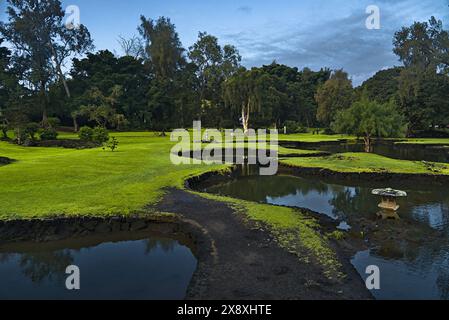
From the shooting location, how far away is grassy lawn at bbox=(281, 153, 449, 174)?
25.0 m

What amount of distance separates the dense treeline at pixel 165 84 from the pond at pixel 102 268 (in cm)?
4038

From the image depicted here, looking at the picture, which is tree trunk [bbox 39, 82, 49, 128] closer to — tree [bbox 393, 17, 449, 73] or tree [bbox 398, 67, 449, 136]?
tree [bbox 398, 67, 449, 136]

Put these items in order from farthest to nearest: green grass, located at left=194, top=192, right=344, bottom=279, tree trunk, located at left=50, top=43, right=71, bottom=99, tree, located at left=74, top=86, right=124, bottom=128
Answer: tree trunk, located at left=50, top=43, right=71, bottom=99, tree, located at left=74, top=86, right=124, bottom=128, green grass, located at left=194, top=192, right=344, bottom=279

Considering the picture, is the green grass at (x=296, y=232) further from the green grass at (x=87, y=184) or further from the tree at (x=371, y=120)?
the tree at (x=371, y=120)

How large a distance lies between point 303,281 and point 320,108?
240 feet

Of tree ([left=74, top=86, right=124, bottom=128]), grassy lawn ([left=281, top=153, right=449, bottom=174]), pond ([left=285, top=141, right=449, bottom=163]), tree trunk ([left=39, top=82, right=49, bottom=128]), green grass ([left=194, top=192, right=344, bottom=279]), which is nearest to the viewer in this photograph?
green grass ([left=194, top=192, right=344, bottom=279])

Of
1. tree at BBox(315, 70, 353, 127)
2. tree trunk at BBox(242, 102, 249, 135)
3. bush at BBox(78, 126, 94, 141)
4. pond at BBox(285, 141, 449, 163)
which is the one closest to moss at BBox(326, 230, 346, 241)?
pond at BBox(285, 141, 449, 163)

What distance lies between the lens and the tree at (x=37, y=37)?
2397 inches

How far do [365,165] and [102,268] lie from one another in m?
22.1

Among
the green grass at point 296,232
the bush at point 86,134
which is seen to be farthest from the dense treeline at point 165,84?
the green grass at point 296,232

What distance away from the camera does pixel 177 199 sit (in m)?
16.2

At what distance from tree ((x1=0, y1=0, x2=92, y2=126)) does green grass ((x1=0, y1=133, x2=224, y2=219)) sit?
39832mm

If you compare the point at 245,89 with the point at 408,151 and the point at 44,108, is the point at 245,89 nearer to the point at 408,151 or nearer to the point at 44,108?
the point at 408,151

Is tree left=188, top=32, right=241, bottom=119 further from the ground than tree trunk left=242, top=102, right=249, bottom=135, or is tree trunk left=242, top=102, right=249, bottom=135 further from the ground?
tree left=188, top=32, right=241, bottom=119
